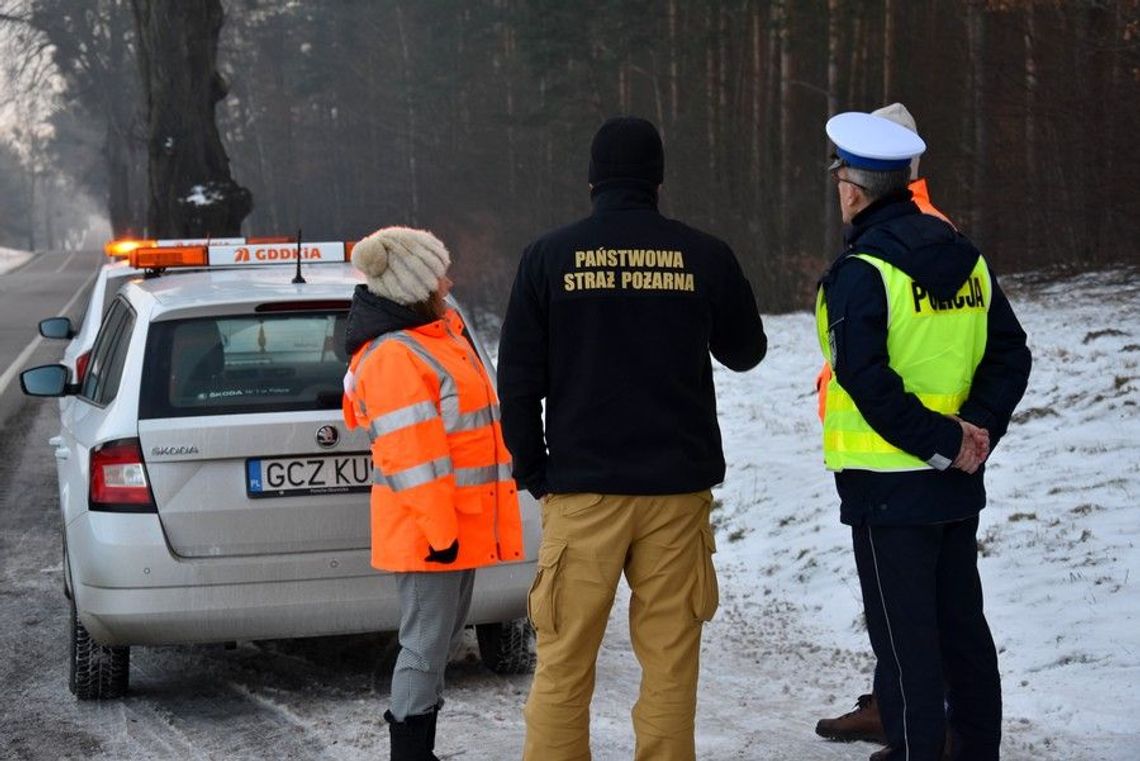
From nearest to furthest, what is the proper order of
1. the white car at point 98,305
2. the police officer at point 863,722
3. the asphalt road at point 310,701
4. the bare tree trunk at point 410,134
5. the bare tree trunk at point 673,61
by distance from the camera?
the police officer at point 863,722 < the asphalt road at point 310,701 < the white car at point 98,305 < the bare tree trunk at point 673,61 < the bare tree trunk at point 410,134

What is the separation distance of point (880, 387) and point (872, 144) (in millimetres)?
660

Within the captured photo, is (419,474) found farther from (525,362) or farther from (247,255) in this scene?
(247,255)

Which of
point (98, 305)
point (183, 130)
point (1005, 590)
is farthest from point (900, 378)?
point (183, 130)

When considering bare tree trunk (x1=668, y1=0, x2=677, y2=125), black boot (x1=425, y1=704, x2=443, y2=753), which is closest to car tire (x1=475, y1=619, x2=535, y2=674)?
black boot (x1=425, y1=704, x2=443, y2=753)

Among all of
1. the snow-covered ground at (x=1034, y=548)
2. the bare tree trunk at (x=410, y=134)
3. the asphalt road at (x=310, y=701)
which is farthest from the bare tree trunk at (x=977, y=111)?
the bare tree trunk at (x=410, y=134)

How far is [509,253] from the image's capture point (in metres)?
44.0

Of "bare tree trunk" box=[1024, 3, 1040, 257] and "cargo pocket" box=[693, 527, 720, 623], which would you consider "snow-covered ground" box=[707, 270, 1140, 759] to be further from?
"bare tree trunk" box=[1024, 3, 1040, 257]

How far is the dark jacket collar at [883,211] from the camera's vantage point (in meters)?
4.27

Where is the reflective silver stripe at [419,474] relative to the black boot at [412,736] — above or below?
above

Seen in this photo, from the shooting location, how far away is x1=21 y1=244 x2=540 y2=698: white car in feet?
18.8

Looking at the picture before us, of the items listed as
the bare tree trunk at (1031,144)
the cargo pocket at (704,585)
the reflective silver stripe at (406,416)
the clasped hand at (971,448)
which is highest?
the bare tree trunk at (1031,144)

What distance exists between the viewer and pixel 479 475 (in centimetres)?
482

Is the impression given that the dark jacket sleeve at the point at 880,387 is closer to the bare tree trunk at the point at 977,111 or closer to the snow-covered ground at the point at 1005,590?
the snow-covered ground at the point at 1005,590

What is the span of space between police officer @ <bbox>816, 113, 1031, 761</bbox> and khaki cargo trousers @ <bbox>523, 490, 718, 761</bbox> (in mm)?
469
